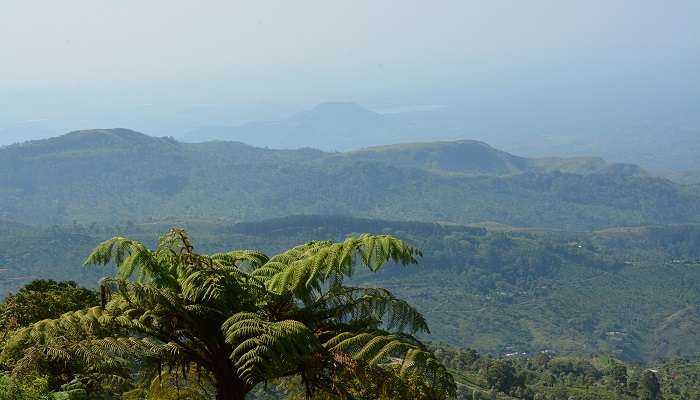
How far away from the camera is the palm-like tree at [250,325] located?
31.0 feet

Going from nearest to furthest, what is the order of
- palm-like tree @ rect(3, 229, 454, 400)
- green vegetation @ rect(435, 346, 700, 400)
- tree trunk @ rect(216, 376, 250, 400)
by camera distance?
palm-like tree @ rect(3, 229, 454, 400) → tree trunk @ rect(216, 376, 250, 400) → green vegetation @ rect(435, 346, 700, 400)

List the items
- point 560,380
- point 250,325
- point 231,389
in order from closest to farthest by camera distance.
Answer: point 250,325 < point 231,389 < point 560,380

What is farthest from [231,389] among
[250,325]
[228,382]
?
[250,325]

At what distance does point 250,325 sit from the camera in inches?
372

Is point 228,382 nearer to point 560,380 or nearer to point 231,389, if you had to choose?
point 231,389

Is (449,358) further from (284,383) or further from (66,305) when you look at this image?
(284,383)

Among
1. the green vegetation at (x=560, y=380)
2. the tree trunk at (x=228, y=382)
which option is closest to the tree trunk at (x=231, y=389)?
the tree trunk at (x=228, y=382)

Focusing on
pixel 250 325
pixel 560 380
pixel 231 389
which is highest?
pixel 250 325

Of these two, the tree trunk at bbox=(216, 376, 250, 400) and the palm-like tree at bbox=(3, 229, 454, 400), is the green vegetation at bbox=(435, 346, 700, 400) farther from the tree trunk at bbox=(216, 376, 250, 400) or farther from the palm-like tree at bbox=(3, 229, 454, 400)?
the tree trunk at bbox=(216, 376, 250, 400)

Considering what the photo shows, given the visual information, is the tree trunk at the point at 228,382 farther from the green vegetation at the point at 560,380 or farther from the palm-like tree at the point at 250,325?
the green vegetation at the point at 560,380

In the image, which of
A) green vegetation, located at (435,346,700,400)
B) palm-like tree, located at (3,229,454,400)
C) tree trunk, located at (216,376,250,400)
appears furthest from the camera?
green vegetation, located at (435,346,700,400)

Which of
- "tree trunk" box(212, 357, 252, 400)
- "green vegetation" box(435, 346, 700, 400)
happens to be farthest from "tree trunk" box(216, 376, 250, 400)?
"green vegetation" box(435, 346, 700, 400)

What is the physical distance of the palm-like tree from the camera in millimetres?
9453

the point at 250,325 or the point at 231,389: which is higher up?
the point at 250,325
